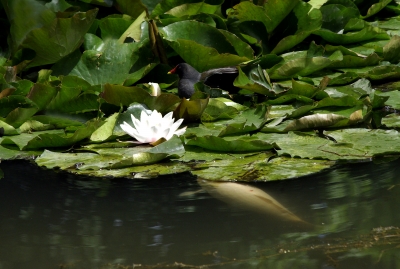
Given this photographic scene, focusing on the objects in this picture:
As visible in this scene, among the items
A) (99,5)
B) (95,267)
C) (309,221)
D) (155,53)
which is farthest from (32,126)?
(309,221)

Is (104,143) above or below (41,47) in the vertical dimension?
below

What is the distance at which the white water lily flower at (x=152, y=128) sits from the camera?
2.77 m

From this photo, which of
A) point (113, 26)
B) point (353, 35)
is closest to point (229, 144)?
point (113, 26)

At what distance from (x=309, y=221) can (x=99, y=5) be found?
233 cm

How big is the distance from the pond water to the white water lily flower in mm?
320

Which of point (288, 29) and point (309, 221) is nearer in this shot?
point (309, 221)

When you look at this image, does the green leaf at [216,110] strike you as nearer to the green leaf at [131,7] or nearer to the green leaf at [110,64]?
the green leaf at [110,64]

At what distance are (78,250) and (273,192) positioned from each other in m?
0.74

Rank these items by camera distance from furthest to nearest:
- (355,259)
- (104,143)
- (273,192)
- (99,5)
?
(99,5), (104,143), (273,192), (355,259)

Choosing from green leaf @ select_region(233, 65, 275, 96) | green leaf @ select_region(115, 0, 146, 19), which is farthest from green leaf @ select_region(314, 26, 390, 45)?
green leaf @ select_region(115, 0, 146, 19)

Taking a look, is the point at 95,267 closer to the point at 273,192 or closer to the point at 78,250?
the point at 78,250

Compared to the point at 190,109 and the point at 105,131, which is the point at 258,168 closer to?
the point at 190,109

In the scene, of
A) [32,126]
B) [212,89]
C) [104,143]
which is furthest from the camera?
[212,89]

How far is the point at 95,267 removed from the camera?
1.86 m
